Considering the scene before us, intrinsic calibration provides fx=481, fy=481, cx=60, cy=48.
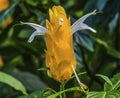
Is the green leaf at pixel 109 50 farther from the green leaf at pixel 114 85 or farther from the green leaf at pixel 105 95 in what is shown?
the green leaf at pixel 105 95

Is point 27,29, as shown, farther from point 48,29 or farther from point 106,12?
point 48,29

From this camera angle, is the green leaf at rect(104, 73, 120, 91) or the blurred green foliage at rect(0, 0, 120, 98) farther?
the blurred green foliage at rect(0, 0, 120, 98)

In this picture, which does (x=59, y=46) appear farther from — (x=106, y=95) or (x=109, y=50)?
(x=109, y=50)

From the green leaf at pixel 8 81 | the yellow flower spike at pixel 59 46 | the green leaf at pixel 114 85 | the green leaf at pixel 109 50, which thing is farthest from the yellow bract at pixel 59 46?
the green leaf at pixel 109 50

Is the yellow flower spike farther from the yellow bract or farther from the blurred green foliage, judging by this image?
the blurred green foliage

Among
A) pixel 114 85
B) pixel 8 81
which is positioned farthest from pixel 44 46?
pixel 114 85

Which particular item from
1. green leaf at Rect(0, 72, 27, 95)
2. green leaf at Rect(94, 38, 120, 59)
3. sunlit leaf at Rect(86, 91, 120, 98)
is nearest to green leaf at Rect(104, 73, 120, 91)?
sunlit leaf at Rect(86, 91, 120, 98)
